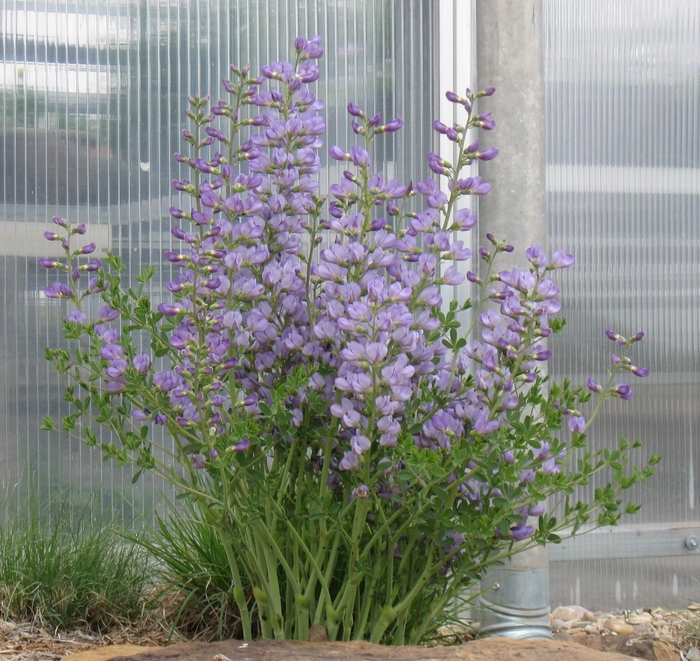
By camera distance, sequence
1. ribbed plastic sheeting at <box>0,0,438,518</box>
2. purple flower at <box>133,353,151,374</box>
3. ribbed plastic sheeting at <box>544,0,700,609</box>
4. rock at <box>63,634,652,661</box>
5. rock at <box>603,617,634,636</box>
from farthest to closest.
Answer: ribbed plastic sheeting at <box>544,0,700,609</box>
ribbed plastic sheeting at <box>0,0,438,518</box>
rock at <box>603,617,634,636</box>
purple flower at <box>133,353,151,374</box>
rock at <box>63,634,652,661</box>

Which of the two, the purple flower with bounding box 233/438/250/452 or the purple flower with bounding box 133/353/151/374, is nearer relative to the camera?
the purple flower with bounding box 233/438/250/452

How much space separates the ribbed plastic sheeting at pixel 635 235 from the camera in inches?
161

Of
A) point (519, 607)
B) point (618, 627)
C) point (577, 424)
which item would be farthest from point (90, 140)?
point (618, 627)

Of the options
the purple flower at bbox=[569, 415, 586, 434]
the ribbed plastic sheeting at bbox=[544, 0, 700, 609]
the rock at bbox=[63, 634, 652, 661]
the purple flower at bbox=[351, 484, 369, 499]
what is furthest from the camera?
the ribbed plastic sheeting at bbox=[544, 0, 700, 609]

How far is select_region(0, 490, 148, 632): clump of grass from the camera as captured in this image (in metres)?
2.95

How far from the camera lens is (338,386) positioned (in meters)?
2.20

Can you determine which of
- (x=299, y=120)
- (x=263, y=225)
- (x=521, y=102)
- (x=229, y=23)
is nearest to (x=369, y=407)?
(x=263, y=225)

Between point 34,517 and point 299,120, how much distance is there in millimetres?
1959

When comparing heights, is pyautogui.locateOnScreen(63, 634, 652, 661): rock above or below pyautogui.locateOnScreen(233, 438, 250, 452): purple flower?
below

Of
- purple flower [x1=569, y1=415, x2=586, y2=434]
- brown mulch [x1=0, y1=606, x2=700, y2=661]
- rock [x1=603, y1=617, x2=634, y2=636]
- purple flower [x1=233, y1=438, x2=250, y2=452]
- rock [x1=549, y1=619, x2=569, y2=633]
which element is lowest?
rock [x1=549, y1=619, x2=569, y2=633]

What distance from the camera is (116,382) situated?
2.38m

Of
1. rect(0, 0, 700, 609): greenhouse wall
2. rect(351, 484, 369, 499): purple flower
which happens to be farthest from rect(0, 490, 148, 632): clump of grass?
rect(351, 484, 369, 499): purple flower

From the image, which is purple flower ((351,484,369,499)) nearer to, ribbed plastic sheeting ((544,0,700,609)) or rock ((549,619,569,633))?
rock ((549,619,569,633))

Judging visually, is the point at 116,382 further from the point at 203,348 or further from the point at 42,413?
the point at 42,413
